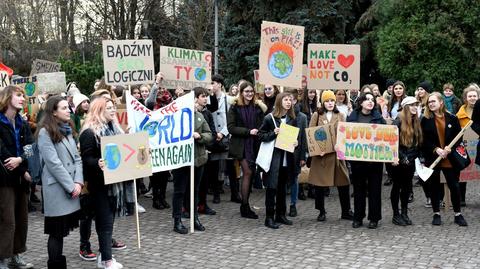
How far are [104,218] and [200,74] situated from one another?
472 centimetres

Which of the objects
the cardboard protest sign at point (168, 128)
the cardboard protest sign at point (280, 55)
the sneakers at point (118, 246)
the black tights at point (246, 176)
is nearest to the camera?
the sneakers at point (118, 246)

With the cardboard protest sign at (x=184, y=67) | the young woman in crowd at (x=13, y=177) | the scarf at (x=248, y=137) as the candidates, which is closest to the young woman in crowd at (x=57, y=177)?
the young woman in crowd at (x=13, y=177)

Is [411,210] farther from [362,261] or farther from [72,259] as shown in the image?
[72,259]

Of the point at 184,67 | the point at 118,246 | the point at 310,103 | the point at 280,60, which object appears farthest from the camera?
the point at 310,103

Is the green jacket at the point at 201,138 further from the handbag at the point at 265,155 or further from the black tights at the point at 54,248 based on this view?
the black tights at the point at 54,248

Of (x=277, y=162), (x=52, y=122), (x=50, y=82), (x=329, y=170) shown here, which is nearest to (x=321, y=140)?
(x=329, y=170)

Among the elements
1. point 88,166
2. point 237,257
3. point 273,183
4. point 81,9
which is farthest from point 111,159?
point 81,9

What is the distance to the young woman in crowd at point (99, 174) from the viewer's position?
672 centimetres

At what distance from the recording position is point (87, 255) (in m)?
7.41

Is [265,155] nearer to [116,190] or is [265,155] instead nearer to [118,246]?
[118,246]

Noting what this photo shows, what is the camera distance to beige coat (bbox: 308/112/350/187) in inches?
371

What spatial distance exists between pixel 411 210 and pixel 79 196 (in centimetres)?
589

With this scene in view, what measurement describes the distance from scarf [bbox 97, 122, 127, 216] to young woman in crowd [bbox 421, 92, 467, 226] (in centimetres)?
459

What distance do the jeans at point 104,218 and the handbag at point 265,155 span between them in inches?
110
